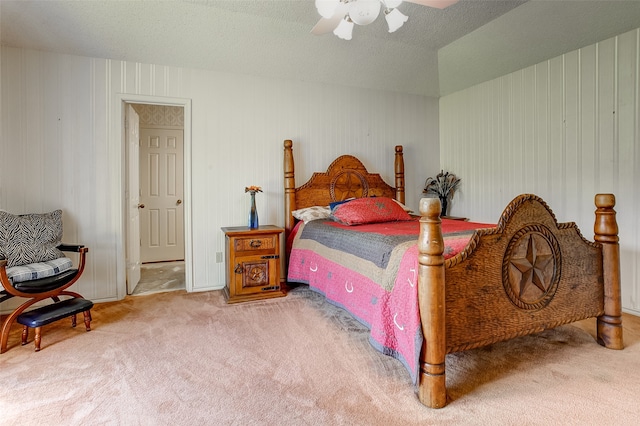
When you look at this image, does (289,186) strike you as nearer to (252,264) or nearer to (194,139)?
(252,264)

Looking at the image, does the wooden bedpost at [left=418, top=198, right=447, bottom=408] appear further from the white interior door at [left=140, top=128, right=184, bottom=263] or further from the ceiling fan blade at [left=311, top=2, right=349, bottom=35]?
the white interior door at [left=140, top=128, right=184, bottom=263]

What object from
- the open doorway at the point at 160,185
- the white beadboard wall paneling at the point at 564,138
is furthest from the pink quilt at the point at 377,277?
the open doorway at the point at 160,185

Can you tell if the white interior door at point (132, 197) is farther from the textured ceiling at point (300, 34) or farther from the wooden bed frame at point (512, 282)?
the wooden bed frame at point (512, 282)

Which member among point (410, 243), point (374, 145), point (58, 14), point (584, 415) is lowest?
point (584, 415)

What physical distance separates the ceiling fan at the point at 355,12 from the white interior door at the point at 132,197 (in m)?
2.17

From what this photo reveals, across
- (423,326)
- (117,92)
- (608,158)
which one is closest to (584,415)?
(423,326)

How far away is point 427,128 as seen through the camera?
15.2 feet

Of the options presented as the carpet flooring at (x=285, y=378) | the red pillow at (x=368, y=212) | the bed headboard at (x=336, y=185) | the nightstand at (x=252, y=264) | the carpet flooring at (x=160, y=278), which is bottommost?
the carpet flooring at (x=285, y=378)

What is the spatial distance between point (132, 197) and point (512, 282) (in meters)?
3.48

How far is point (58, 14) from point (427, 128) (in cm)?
408

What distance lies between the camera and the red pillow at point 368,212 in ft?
10.1

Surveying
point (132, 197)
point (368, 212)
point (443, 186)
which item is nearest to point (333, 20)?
point (368, 212)

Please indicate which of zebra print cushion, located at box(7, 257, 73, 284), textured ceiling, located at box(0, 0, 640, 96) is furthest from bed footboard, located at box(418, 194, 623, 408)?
zebra print cushion, located at box(7, 257, 73, 284)

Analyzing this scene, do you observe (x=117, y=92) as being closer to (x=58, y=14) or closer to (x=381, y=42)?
(x=58, y=14)
